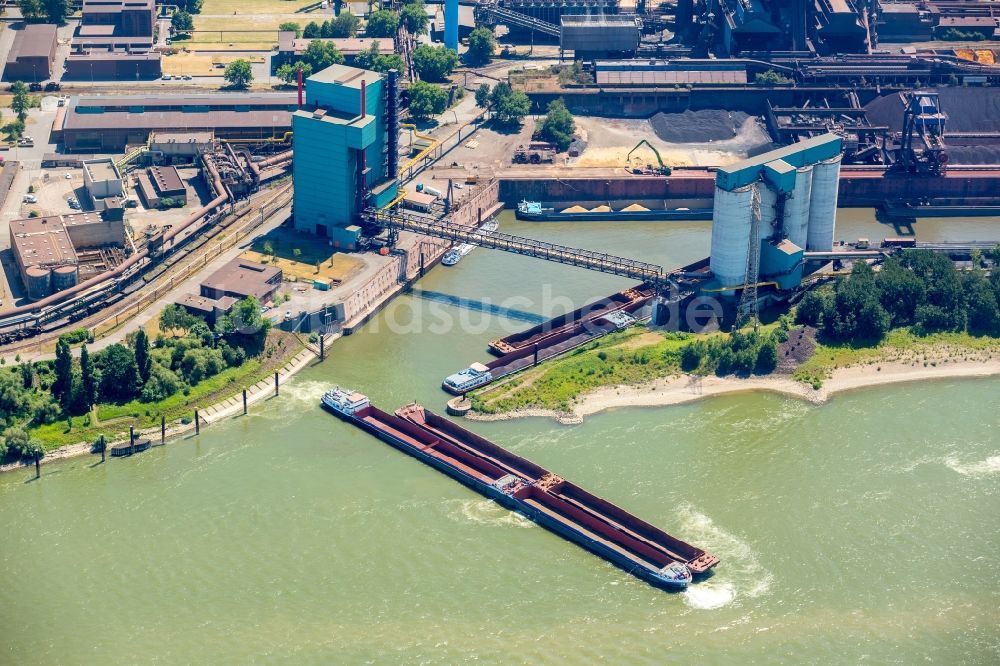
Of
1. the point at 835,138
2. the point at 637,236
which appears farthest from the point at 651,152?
the point at 835,138

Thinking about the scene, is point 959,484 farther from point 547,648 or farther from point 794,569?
point 547,648

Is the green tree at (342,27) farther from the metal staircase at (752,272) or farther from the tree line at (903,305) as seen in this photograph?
the tree line at (903,305)

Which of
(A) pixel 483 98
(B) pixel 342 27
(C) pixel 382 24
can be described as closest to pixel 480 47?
(C) pixel 382 24

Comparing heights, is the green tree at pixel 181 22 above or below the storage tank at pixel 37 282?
above

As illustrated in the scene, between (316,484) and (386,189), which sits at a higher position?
(386,189)

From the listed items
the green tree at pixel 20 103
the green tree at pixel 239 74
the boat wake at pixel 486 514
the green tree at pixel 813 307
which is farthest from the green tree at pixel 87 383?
Result: the green tree at pixel 239 74

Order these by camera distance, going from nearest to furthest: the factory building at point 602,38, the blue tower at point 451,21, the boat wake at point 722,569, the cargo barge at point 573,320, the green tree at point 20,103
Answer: the boat wake at point 722,569
the cargo barge at point 573,320
the green tree at point 20,103
the factory building at point 602,38
the blue tower at point 451,21

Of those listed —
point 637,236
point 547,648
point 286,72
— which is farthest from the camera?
point 286,72

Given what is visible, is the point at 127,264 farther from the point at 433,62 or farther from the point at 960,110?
the point at 960,110
